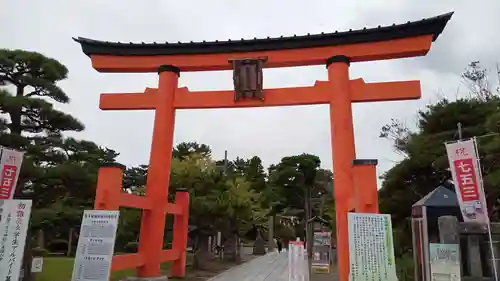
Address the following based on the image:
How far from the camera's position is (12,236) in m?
6.27

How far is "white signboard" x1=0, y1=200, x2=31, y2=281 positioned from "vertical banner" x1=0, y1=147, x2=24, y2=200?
15.4 inches

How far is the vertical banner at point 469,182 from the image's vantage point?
21.6ft

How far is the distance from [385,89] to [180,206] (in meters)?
7.62

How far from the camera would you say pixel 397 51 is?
9859 millimetres

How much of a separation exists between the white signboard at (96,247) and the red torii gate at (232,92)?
81cm

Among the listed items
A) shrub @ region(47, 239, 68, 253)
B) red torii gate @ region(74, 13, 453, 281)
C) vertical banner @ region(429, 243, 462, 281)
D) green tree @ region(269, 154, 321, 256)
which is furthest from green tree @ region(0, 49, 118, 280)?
green tree @ region(269, 154, 321, 256)

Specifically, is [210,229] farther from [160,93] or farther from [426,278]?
[426,278]

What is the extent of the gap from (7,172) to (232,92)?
228 inches


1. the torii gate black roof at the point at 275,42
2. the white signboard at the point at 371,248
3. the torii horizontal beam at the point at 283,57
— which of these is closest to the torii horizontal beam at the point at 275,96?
the torii horizontal beam at the point at 283,57

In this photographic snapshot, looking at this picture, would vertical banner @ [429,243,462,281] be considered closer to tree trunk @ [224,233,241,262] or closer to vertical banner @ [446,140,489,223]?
vertical banner @ [446,140,489,223]

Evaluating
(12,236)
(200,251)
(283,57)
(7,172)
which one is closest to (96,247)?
(12,236)

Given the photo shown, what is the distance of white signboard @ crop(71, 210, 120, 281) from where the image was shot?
7.29m

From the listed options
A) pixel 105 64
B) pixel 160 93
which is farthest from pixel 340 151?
pixel 105 64

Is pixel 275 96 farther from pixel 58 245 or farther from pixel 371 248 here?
pixel 58 245
